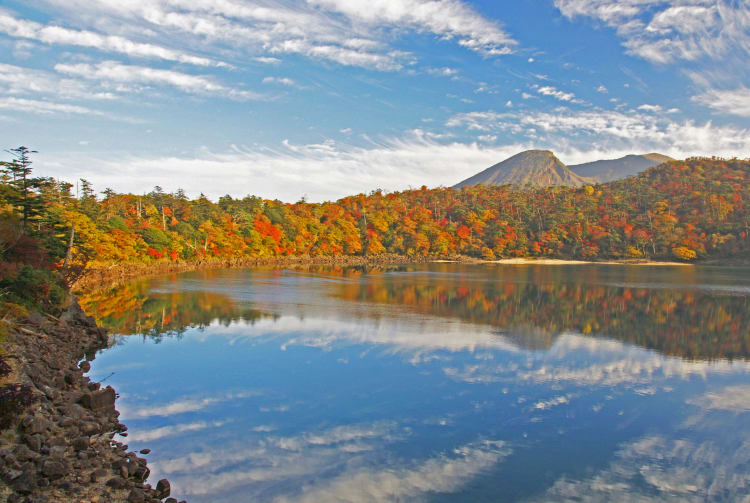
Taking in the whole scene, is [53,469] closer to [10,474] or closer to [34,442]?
[10,474]

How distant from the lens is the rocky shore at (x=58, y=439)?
5.39m

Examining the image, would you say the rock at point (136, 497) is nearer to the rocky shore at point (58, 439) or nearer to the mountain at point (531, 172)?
the rocky shore at point (58, 439)

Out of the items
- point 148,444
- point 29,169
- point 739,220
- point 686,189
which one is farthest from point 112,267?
point 686,189

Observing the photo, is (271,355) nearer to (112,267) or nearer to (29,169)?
(29,169)

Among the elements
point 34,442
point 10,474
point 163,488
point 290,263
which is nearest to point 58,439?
point 34,442

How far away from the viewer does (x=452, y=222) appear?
87500 millimetres

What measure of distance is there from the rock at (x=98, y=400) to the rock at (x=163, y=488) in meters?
3.05

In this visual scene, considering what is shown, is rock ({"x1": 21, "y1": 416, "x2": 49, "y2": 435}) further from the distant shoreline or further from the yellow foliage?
the yellow foliage

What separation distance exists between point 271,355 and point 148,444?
20.7 ft

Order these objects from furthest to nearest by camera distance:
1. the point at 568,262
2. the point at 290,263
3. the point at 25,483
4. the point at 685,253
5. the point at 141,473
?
1. the point at 568,262
2. the point at 685,253
3. the point at 290,263
4. the point at 141,473
5. the point at 25,483

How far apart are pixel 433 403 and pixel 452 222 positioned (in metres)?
78.7

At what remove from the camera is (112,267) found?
3522 centimetres

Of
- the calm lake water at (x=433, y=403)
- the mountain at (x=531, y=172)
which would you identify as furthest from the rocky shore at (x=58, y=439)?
the mountain at (x=531, y=172)

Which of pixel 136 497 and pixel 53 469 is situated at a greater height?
pixel 53 469
